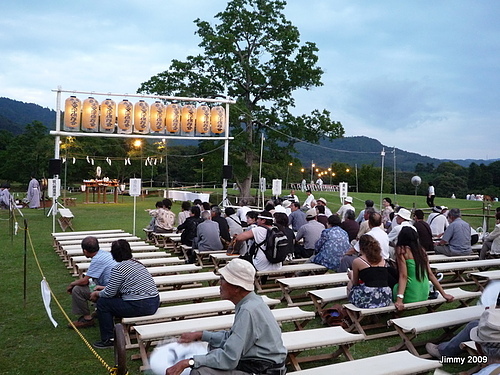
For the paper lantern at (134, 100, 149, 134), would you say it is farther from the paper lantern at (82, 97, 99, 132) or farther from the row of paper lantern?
the paper lantern at (82, 97, 99, 132)

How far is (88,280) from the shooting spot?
5086mm

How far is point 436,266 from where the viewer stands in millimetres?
6246

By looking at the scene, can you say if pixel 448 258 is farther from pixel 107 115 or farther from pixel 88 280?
pixel 107 115

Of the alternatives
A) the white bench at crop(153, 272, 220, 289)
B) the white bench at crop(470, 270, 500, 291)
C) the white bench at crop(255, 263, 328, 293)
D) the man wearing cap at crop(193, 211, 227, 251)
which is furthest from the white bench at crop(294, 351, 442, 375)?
the man wearing cap at crop(193, 211, 227, 251)

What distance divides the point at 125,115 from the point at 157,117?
966mm

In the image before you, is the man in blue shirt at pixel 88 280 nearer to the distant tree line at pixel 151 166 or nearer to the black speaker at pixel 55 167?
the black speaker at pixel 55 167

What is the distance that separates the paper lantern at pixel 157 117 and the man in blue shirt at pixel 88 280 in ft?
27.9

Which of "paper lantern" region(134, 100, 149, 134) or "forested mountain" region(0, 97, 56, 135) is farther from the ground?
"forested mountain" region(0, 97, 56, 135)

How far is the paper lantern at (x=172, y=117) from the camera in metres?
13.4

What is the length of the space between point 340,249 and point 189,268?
2.41 meters

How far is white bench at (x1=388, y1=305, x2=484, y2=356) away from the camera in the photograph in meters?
4.01

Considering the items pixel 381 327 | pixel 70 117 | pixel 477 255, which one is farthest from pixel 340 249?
pixel 70 117

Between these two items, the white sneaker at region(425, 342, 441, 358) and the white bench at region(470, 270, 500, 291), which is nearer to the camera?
the white sneaker at region(425, 342, 441, 358)

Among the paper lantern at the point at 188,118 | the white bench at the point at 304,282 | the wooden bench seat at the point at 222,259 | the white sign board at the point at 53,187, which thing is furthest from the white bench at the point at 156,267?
the paper lantern at the point at 188,118
